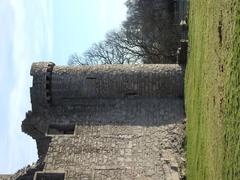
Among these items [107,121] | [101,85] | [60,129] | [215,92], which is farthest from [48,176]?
[215,92]

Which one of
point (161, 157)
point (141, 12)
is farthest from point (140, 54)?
point (161, 157)

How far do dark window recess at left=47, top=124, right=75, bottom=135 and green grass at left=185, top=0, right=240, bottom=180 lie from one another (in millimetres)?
4163

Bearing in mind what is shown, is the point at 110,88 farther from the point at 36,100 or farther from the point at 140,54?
the point at 140,54

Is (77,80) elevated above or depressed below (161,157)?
above

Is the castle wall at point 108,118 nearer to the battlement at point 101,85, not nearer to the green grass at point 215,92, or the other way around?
the battlement at point 101,85

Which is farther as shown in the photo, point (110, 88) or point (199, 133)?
point (110, 88)

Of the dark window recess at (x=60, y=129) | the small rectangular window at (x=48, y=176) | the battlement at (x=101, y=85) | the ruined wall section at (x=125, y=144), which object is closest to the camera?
the small rectangular window at (x=48, y=176)

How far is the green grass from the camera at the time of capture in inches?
325

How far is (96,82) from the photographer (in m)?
18.9

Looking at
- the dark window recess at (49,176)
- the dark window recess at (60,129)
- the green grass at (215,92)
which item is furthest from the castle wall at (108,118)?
the green grass at (215,92)

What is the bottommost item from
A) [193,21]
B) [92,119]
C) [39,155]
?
[39,155]

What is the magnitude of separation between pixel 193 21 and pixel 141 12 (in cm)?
2221

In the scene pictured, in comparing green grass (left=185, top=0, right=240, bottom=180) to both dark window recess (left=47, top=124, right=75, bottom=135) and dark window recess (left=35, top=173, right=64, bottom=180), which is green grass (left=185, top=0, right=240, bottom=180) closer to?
dark window recess (left=35, top=173, right=64, bottom=180)

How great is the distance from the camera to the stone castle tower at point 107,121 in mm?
16719
